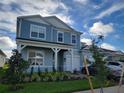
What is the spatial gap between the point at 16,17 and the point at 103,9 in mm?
12745

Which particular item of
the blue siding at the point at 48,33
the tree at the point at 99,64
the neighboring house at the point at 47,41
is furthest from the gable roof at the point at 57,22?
the tree at the point at 99,64

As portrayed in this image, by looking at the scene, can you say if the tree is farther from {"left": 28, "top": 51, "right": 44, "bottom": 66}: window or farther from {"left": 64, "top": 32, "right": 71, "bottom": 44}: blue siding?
{"left": 64, "top": 32, "right": 71, "bottom": 44}: blue siding

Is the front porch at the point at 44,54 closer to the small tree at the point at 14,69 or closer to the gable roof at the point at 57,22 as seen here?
the gable roof at the point at 57,22

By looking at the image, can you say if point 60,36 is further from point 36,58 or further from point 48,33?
point 36,58

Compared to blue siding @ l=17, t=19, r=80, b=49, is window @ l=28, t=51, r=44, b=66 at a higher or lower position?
lower

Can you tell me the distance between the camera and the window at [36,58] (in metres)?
25.8

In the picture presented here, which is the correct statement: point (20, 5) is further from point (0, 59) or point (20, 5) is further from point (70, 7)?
point (0, 59)

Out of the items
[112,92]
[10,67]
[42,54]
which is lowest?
[112,92]

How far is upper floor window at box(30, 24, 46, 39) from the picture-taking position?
25.9 meters

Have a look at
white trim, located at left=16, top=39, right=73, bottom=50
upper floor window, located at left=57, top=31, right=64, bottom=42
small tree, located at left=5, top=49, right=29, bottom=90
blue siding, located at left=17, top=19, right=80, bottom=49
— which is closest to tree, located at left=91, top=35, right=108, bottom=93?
small tree, located at left=5, top=49, right=29, bottom=90

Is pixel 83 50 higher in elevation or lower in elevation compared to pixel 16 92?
higher

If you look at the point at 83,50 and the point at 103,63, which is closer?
the point at 103,63

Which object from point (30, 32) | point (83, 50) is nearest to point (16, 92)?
point (30, 32)

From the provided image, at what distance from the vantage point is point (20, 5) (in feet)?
60.7
